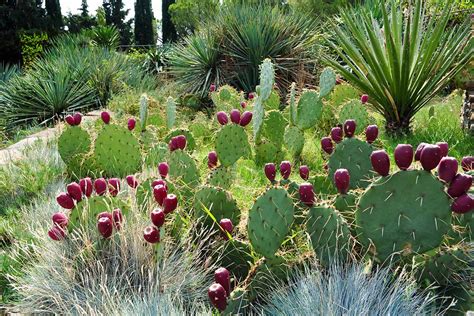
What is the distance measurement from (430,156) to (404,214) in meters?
0.28

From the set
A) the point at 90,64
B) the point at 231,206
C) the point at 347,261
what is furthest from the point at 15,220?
the point at 90,64

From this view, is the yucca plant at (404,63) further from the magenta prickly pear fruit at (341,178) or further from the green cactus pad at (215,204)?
the magenta prickly pear fruit at (341,178)

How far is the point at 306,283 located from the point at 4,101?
941cm

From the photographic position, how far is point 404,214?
6.90 ft

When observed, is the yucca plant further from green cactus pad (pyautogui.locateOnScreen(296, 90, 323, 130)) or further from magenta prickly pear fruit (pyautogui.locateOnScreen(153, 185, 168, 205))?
magenta prickly pear fruit (pyautogui.locateOnScreen(153, 185, 168, 205))

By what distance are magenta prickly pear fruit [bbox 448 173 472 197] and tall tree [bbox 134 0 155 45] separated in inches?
1014

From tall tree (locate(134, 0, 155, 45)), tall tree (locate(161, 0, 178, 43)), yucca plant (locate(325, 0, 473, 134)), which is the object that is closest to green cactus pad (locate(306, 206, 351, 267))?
yucca plant (locate(325, 0, 473, 134))

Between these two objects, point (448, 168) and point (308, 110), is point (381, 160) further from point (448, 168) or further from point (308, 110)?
point (308, 110)

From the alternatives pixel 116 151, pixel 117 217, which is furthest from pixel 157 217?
pixel 116 151

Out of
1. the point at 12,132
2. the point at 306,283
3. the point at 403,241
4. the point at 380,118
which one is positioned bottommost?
the point at 12,132

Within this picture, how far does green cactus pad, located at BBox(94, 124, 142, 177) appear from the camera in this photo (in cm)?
447

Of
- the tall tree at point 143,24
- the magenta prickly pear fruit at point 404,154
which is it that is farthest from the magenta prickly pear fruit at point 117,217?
the tall tree at point 143,24

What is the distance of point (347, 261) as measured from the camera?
2318 mm

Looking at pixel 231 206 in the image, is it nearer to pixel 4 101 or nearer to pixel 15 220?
pixel 15 220
